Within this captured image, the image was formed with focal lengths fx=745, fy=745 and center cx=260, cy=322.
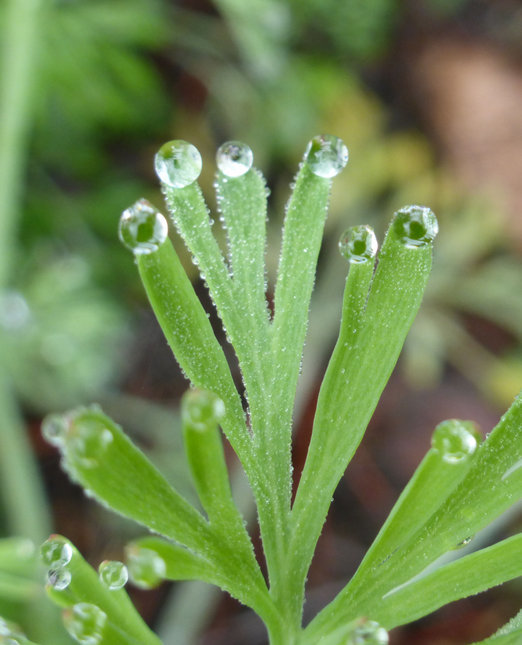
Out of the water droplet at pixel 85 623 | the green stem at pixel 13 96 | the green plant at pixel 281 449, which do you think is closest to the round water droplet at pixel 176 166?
the green plant at pixel 281 449

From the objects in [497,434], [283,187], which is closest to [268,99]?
[283,187]

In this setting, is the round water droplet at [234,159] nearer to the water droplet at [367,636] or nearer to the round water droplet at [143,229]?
the round water droplet at [143,229]

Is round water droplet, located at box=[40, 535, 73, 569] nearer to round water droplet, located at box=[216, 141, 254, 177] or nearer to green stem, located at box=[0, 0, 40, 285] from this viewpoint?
round water droplet, located at box=[216, 141, 254, 177]

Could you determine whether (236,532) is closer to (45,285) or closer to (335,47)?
(45,285)

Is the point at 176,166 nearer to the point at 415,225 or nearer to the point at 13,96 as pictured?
the point at 415,225

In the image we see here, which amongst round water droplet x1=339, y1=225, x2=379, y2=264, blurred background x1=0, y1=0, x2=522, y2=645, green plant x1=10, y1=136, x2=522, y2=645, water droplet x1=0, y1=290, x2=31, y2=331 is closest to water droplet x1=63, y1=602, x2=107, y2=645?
green plant x1=10, y1=136, x2=522, y2=645

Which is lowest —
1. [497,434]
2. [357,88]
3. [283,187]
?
[283,187]
